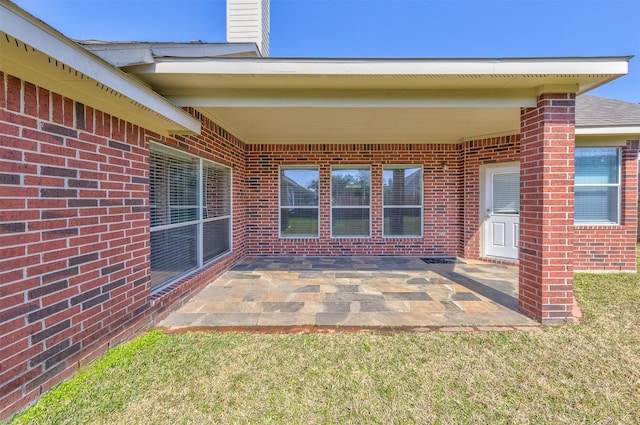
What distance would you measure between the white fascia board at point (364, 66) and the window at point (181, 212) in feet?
3.37

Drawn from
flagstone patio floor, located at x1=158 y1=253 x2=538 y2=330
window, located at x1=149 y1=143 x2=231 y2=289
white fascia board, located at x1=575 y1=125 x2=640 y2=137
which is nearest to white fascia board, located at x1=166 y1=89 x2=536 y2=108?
window, located at x1=149 y1=143 x2=231 y2=289

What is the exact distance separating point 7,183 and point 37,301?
31.8 inches

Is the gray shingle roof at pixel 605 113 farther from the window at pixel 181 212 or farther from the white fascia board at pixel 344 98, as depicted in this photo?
the window at pixel 181 212

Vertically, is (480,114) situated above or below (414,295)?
above

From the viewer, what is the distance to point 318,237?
20.1 ft

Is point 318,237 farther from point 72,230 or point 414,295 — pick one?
point 72,230

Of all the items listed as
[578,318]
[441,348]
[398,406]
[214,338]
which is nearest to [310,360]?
[398,406]

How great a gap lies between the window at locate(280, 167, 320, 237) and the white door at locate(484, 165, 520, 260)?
A: 369 centimetres

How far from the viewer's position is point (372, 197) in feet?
19.9

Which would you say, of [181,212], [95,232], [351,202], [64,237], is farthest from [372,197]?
[64,237]

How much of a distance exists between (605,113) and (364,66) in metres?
5.57

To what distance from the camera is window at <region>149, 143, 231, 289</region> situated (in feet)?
10.3

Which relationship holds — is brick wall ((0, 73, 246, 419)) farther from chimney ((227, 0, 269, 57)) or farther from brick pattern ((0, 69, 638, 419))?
chimney ((227, 0, 269, 57))

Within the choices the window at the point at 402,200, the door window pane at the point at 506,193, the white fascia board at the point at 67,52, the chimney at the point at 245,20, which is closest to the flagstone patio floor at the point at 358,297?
the window at the point at 402,200
